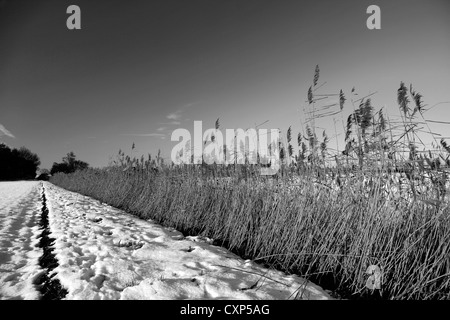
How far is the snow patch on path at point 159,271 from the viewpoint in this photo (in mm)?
1571

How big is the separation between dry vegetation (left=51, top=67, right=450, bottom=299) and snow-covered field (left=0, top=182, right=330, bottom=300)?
245 mm

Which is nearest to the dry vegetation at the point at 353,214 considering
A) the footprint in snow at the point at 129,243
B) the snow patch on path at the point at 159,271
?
the snow patch on path at the point at 159,271

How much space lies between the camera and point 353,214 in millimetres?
1927

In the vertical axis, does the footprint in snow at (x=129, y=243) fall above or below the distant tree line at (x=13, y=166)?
below

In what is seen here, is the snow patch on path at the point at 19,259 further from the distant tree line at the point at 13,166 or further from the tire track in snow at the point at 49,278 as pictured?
the distant tree line at the point at 13,166

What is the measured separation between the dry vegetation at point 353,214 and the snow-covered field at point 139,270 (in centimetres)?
24

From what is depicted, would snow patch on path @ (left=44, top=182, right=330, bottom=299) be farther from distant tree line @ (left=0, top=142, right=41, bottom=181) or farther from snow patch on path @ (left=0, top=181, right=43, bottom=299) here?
distant tree line @ (left=0, top=142, right=41, bottom=181)

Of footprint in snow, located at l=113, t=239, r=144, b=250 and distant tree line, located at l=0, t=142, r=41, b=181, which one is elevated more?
distant tree line, located at l=0, t=142, r=41, b=181

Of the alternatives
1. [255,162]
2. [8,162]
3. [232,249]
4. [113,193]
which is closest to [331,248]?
[232,249]

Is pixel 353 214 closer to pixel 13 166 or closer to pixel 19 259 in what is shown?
pixel 19 259

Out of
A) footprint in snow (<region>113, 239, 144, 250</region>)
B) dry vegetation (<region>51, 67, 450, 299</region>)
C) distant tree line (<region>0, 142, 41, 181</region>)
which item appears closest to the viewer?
dry vegetation (<region>51, 67, 450, 299</region>)

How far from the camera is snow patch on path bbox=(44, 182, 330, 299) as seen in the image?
1571 mm

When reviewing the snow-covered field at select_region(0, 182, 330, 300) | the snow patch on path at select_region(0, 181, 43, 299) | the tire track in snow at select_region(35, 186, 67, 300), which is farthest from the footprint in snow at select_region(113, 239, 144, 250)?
the snow patch on path at select_region(0, 181, 43, 299)

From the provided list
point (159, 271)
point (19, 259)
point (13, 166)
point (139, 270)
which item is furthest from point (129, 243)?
point (13, 166)
